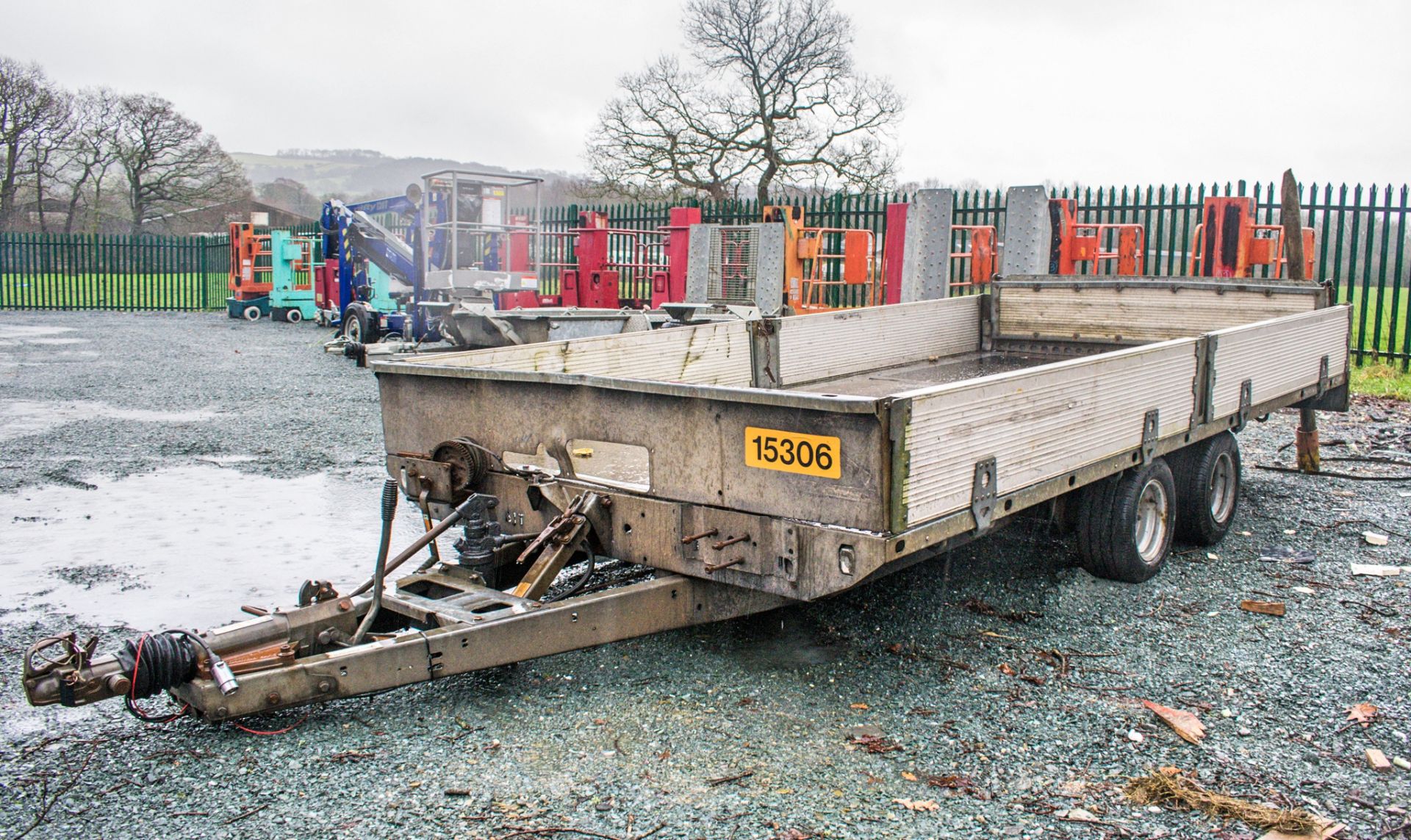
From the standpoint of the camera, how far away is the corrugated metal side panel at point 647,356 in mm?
5105

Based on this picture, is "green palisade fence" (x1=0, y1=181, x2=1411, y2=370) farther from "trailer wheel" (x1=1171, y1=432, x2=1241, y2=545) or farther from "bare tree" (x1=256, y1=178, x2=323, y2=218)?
"bare tree" (x1=256, y1=178, x2=323, y2=218)

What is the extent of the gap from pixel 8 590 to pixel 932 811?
4.25 m

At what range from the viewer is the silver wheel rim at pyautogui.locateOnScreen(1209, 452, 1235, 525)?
19.5ft

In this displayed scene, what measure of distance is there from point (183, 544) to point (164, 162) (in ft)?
146

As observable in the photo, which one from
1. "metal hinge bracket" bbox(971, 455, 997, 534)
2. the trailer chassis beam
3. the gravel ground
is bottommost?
the gravel ground

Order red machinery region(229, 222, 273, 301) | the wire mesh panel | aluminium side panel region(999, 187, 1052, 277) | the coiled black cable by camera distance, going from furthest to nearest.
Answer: red machinery region(229, 222, 273, 301)
the wire mesh panel
aluminium side panel region(999, 187, 1052, 277)
the coiled black cable

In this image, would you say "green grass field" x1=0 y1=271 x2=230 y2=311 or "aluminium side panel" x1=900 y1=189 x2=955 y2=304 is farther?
"green grass field" x1=0 y1=271 x2=230 y2=311

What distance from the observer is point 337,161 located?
146000 millimetres

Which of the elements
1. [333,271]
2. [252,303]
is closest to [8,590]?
[333,271]

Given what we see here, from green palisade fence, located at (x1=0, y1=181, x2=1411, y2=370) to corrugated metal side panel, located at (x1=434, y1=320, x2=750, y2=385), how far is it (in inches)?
163

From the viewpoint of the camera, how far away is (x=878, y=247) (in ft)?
69.4

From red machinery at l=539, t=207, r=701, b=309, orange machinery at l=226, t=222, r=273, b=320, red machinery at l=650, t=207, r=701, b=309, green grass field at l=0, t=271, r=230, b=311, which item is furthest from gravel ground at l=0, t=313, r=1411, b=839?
green grass field at l=0, t=271, r=230, b=311

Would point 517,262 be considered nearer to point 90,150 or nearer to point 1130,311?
point 1130,311

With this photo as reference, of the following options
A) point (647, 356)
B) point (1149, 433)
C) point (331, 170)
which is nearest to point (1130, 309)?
point (1149, 433)
